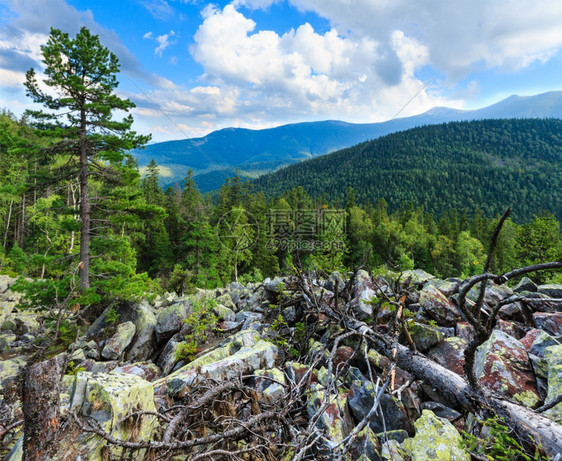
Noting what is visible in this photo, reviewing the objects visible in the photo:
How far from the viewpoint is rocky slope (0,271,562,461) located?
8.04ft

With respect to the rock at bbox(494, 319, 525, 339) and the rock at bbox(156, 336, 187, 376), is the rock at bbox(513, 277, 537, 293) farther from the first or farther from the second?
the rock at bbox(156, 336, 187, 376)

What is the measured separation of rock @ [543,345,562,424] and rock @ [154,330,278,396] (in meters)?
3.46

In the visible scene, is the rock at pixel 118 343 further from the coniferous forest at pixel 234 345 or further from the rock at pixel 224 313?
the rock at pixel 224 313

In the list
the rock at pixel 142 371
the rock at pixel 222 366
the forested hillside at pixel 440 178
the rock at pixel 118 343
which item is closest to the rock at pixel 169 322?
the rock at pixel 118 343

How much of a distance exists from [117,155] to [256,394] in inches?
406

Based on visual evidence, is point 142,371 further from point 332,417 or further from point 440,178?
point 440,178

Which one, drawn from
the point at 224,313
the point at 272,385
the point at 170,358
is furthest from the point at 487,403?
the point at 224,313

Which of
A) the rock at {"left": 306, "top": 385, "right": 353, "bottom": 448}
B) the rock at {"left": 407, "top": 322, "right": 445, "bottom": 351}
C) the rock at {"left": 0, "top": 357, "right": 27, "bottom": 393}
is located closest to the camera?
the rock at {"left": 306, "top": 385, "right": 353, "bottom": 448}

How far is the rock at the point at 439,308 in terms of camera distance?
5.34 meters

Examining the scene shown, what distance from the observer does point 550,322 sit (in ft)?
15.9

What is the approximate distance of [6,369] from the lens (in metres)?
6.87

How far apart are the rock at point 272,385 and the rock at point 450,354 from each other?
101 inches

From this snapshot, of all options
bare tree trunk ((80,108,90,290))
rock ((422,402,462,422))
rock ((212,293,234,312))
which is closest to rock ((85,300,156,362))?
bare tree trunk ((80,108,90,290))

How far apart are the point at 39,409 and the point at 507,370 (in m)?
4.83
